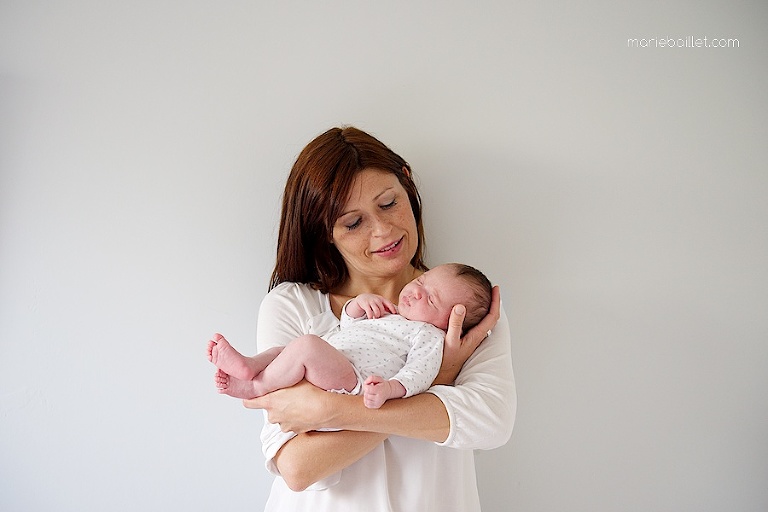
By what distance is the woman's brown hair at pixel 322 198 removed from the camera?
1738 millimetres

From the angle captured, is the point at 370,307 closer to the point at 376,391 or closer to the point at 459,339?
the point at 459,339

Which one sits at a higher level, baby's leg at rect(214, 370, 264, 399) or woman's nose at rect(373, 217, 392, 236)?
woman's nose at rect(373, 217, 392, 236)

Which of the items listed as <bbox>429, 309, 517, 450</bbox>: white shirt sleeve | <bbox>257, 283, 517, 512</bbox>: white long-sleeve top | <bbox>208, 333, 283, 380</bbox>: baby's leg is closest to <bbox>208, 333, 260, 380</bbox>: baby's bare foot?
<bbox>208, 333, 283, 380</bbox>: baby's leg

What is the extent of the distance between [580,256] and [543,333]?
0.28 metres

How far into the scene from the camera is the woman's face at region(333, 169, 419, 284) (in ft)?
5.69

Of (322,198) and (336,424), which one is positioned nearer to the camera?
(336,424)

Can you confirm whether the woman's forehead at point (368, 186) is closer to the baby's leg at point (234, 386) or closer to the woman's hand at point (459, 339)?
the woman's hand at point (459, 339)

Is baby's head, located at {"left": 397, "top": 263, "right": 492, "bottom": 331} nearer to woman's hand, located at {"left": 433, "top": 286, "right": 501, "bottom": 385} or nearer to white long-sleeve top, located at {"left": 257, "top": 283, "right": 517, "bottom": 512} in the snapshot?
woman's hand, located at {"left": 433, "top": 286, "right": 501, "bottom": 385}

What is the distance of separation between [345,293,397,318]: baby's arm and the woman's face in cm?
15

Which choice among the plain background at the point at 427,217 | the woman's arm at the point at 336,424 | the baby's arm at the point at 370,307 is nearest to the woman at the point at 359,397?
the woman's arm at the point at 336,424

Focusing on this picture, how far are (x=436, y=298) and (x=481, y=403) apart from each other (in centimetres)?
28

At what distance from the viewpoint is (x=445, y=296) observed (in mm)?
1562

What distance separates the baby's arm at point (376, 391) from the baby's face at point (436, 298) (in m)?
0.26

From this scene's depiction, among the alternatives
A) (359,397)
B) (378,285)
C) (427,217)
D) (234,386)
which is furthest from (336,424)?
(427,217)
